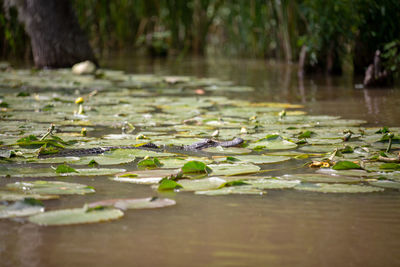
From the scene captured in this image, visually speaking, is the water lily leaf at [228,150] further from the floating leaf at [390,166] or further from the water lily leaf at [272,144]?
the floating leaf at [390,166]

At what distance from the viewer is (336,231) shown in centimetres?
121

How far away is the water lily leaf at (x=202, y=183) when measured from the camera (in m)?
1.48

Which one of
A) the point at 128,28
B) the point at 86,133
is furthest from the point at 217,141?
the point at 128,28

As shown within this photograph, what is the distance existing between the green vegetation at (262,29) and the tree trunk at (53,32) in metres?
0.32

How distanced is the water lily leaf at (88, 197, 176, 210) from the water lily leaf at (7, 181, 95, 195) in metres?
0.12

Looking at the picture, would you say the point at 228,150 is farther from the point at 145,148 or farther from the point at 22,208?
the point at 22,208

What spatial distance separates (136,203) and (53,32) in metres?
4.50

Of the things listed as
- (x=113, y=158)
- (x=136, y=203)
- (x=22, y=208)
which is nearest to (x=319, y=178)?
(x=136, y=203)

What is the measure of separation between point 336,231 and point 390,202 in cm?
25

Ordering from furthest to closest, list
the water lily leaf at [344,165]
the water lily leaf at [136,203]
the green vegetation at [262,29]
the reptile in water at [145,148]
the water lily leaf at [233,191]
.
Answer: the green vegetation at [262,29] → the reptile in water at [145,148] → the water lily leaf at [344,165] → the water lily leaf at [233,191] → the water lily leaf at [136,203]

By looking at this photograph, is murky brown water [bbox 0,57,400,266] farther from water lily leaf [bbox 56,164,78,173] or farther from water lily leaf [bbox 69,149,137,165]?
water lily leaf [bbox 69,149,137,165]

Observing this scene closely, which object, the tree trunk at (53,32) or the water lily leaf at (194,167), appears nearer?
the water lily leaf at (194,167)

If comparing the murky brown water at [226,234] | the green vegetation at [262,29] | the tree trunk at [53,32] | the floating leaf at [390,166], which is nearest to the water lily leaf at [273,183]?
the murky brown water at [226,234]

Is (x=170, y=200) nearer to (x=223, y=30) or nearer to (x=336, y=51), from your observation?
(x=336, y=51)
